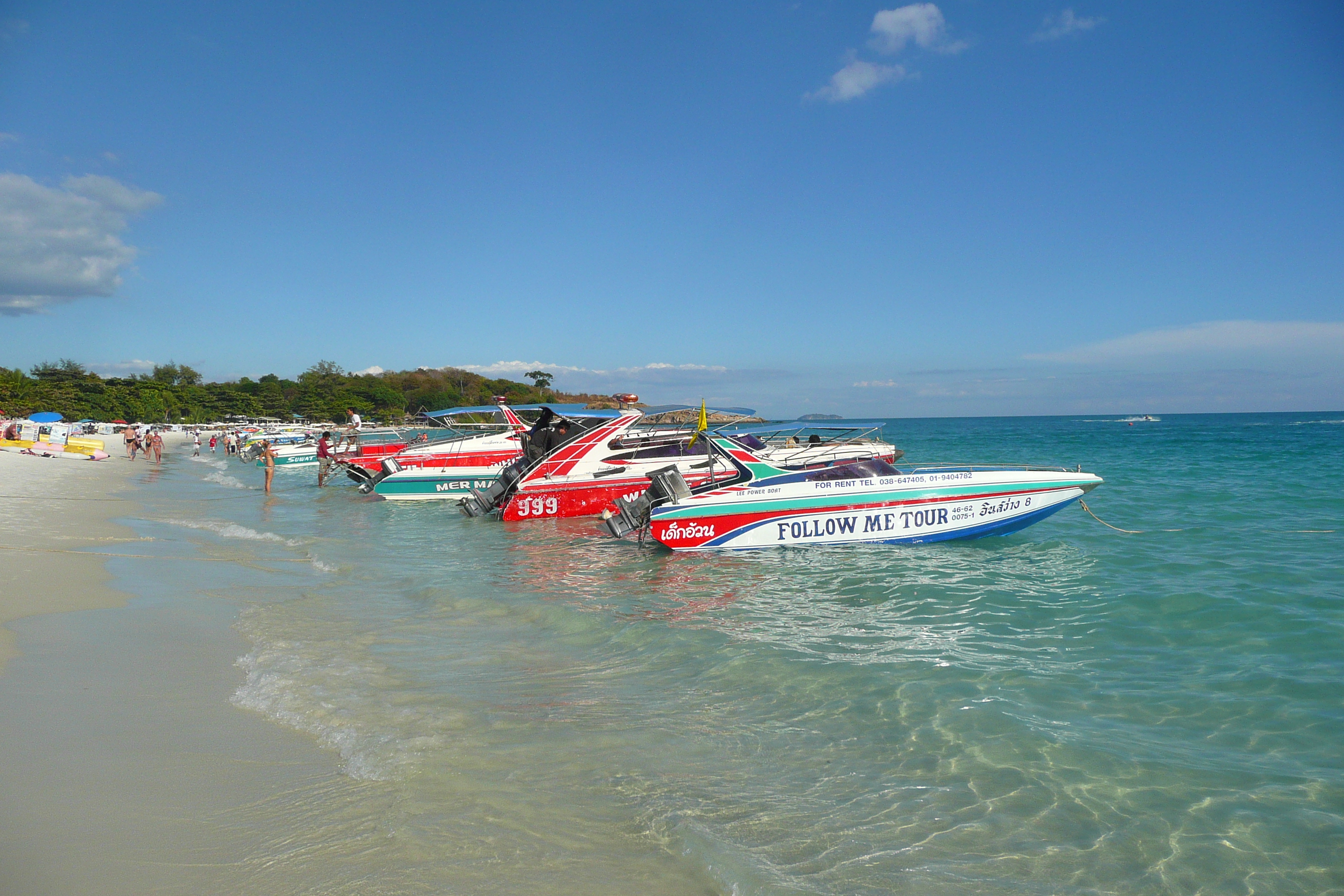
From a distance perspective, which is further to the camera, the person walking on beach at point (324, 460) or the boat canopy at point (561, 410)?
the person walking on beach at point (324, 460)

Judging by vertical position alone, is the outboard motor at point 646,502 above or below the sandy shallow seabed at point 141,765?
above

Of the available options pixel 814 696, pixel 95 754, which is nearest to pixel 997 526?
pixel 814 696

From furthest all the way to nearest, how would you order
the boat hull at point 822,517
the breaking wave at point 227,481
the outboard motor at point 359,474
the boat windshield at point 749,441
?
1. the breaking wave at point 227,481
2. the outboard motor at point 359,474
3. the boat windshield at point 749,441
4. the boat hull at point 822,517

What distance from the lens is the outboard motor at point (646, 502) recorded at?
1233 cm

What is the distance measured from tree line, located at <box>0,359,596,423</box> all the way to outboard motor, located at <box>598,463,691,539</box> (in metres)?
57.0

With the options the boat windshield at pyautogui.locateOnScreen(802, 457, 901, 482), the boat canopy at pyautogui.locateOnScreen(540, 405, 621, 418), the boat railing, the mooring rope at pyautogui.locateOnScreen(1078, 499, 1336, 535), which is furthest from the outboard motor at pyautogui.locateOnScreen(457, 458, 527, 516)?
the mooring rope at pyautogui.locateOnScreen(1078, 499, 1336, 535)

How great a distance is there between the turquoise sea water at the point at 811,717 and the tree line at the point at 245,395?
61.3 m

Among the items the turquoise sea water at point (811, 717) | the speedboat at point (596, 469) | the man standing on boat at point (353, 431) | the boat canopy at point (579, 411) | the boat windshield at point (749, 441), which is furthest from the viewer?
the man standing on boat at point (353, 431)

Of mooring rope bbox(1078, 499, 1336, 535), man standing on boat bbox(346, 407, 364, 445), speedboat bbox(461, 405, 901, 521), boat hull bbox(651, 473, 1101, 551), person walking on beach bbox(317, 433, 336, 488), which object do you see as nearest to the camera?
boat hull bbox(651, 473, 1101, 551)

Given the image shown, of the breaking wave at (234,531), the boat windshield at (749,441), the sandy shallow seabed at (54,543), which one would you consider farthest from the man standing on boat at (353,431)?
the boat windshield at (749,441)

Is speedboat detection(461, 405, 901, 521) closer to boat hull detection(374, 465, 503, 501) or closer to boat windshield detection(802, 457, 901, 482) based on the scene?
boat hull detection(374, 465, 503, 501)

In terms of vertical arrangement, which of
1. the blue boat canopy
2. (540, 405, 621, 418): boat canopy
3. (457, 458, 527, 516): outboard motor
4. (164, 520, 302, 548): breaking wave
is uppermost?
(540, 405, 621, 418): boat canopy

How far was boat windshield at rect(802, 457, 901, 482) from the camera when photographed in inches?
475

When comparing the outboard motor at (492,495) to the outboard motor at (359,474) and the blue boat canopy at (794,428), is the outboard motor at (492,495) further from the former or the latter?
the outboard motor at (359,474)
